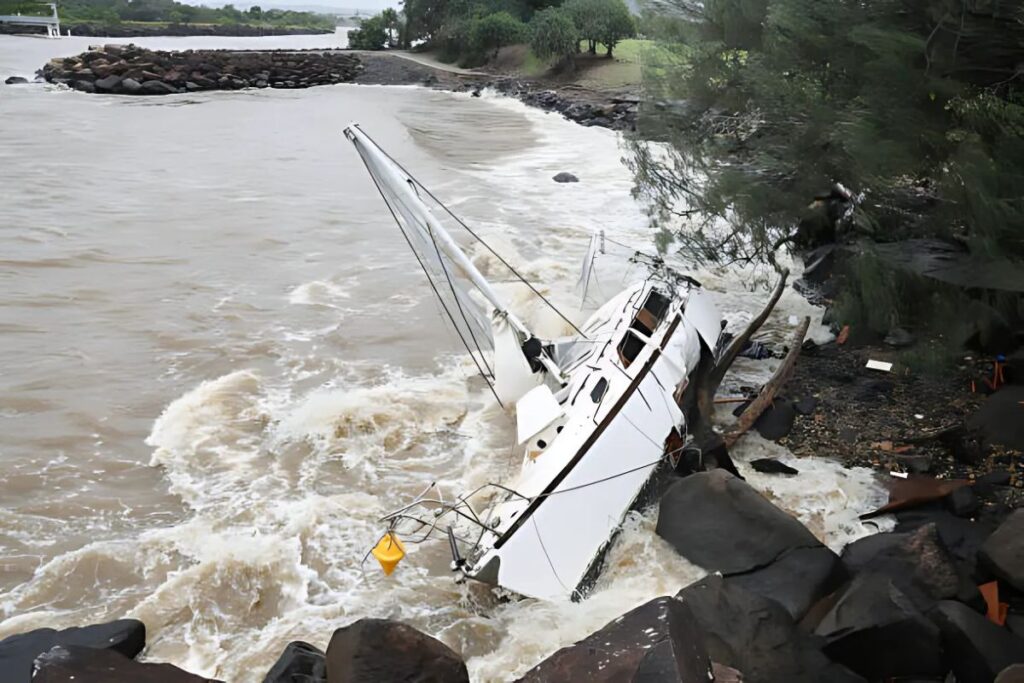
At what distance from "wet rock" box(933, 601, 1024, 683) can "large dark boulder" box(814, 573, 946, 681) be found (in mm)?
120

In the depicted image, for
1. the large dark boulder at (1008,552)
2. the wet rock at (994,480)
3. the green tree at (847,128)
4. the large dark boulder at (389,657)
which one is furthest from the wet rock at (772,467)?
the large dark boulder at (389,657)

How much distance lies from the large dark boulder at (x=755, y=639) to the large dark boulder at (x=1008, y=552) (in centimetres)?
185

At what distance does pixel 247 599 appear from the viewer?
8.23m

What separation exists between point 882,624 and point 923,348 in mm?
4971

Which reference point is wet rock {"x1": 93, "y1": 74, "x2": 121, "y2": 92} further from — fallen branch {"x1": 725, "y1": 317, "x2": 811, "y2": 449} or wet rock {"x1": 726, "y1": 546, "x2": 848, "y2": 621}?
wet rock {"x1": 726, "y1": 546, "x2": 848, "y2": 621}

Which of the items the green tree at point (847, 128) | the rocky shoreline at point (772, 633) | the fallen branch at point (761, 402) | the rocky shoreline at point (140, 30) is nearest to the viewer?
the rocky shoreline at point (772, 633)

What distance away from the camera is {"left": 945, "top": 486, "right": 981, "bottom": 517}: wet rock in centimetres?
842

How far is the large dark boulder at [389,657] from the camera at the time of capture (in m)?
6.09

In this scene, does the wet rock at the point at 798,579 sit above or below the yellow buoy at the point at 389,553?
below

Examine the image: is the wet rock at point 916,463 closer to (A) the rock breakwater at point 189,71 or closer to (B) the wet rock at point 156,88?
(A) the rock breakwater at point 189,71

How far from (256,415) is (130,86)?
49.1 m

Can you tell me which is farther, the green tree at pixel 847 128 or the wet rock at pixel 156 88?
the wet rock at pixel 156 88

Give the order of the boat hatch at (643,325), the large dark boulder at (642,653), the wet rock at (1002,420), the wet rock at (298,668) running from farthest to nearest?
the boat hatch at (643,325), the wet rock at (1002,420), the wet rock at (298,668), the large dark boulder at (642,653)

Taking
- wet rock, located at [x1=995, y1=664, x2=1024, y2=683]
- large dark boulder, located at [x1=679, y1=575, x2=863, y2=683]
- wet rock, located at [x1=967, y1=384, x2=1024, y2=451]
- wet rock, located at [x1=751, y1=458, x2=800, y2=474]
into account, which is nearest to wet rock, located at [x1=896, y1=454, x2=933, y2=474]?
wet rock, located at [x1=967, y1=384, x2=1024, y2=451]
